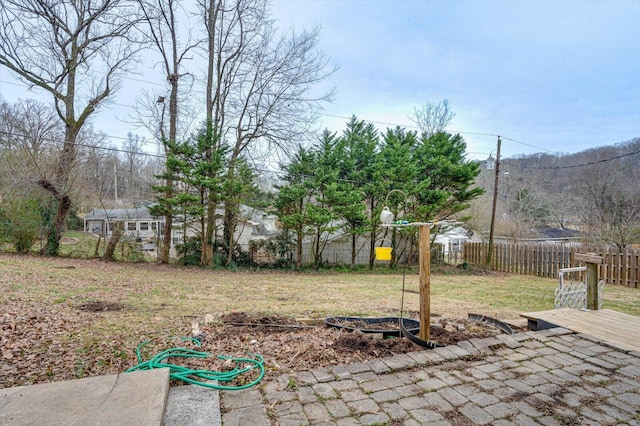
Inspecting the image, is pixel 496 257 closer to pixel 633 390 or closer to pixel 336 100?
pixel 336 100

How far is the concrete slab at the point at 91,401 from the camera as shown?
1740 millimetres

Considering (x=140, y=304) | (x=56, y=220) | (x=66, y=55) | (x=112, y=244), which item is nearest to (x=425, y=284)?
(x=140, y=304)

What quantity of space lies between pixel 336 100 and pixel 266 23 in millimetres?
3926

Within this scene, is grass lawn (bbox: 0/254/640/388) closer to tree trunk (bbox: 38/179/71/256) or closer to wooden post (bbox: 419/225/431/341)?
wooden post (bbox: 419/225/431/341)

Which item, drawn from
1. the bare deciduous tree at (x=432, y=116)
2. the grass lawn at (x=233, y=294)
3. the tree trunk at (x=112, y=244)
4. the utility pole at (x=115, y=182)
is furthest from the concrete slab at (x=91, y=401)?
the utility pole at (x=115, y=182)

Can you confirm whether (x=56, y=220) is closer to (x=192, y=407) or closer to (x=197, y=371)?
(x=197, y=371)

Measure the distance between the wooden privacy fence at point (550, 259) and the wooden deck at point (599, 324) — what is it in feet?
20.4

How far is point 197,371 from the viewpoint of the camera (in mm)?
2439

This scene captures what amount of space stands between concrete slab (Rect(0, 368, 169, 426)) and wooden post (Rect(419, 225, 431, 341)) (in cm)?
225

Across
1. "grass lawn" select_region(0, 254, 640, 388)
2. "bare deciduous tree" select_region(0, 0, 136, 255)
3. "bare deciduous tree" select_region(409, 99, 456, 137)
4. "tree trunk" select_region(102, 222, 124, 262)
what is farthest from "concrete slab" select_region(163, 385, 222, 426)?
"bare deciduous tree" select_region(409, 99, 456, 137)

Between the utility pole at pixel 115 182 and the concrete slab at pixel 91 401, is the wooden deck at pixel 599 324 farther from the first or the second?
the utility pole at pixel 115 182

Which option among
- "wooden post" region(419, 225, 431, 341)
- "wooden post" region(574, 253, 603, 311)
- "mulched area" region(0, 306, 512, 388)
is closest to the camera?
"mulched area" region(0, 306, 512, 388)

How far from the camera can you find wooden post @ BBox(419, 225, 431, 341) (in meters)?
3.10

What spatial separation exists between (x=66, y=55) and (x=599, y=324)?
15.2 m
